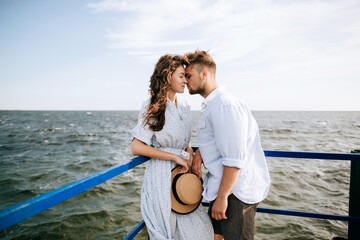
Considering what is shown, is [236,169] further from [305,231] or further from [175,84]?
[305,231]

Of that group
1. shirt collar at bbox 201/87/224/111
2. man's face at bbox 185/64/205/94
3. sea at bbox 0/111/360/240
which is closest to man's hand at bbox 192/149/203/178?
shirt collar at bbox 201/87/224/111

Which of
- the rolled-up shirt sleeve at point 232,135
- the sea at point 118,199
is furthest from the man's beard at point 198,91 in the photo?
the sea at point 118,199

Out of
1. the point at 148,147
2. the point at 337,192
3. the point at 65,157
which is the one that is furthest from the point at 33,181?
the point at 337,192

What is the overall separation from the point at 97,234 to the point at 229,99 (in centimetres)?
499

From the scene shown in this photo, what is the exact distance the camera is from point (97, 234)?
491cm

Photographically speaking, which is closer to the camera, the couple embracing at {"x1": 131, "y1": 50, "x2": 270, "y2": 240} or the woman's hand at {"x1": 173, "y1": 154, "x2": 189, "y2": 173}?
the couple embracing at {"x1": 131, "y1": 50, "x2": 270, "y2": 240}

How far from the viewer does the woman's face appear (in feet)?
6.86

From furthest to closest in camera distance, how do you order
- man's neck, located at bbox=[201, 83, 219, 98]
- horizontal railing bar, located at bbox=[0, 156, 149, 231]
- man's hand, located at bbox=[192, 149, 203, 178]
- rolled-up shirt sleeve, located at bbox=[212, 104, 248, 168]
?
man's hand, located at bbox=[192, 149, 203, 178] < man's neck, located at bbox=[201, 83, 219, 98] < rolled-up shirt sleeve, located at bbox=[212, 104, 248, 168] < horizontal railing bar, located at bbox=[0, 156, 149, 231]

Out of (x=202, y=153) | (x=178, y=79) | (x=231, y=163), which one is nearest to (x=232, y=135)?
(x=231, y=163)

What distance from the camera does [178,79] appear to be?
210 cm

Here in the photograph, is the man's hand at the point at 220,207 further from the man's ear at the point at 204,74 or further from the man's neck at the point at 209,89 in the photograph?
the man's ear at the point at 204,74

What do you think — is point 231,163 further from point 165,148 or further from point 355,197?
point 355,197

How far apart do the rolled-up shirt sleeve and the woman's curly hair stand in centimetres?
69

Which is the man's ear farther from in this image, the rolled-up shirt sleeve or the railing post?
the railing post
